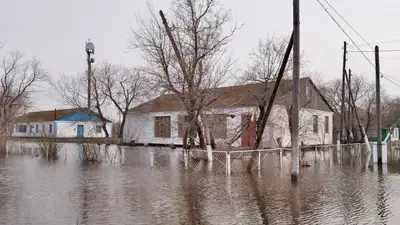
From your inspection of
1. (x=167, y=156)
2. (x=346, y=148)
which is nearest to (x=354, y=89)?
(x=346, y=148)

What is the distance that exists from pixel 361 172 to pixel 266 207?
8.91 meters

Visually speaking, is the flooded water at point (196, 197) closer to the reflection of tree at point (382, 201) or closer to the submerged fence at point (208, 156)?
the reflection of tree at point (382, 201)

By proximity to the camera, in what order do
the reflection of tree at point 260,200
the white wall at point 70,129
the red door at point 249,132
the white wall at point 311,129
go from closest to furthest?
the reflection of tree at point 260,200
the red door at point 249,132
the white wall at point 311,129
the white wall at point 70,129

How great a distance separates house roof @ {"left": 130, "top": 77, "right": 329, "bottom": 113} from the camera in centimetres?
1963

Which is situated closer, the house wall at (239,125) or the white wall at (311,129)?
the house wall at (239,125)

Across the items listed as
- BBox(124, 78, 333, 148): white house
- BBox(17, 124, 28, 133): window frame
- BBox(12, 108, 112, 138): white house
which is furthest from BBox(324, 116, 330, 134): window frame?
BBox(17, 124, 28, 133): window frame

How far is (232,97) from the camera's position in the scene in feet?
72.5

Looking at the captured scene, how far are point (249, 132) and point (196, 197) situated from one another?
59.1 ft

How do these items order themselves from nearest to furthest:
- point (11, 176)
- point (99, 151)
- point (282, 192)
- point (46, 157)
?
point (282, 192) → point (11, 176) → point (99, 151) → point (46, 157)

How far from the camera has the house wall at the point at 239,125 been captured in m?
27.0

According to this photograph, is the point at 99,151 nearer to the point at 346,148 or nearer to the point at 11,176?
the point at 11,176

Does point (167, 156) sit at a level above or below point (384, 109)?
below

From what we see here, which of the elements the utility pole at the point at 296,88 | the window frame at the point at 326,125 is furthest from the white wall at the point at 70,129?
the utility pole at the point at 296,88

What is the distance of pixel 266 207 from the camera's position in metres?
Answer: 9.12
